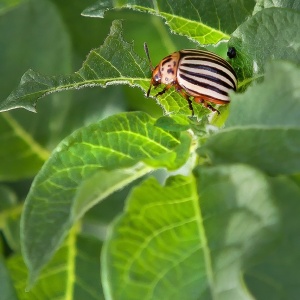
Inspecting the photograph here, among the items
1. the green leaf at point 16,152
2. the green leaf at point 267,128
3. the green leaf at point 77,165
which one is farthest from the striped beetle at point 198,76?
the green leaf at point 16,152

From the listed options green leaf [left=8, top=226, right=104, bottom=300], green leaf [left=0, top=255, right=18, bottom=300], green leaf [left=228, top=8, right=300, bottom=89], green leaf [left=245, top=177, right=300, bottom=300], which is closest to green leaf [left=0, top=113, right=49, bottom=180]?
green leaf [left=8, top=226, right=104, bottom=300]

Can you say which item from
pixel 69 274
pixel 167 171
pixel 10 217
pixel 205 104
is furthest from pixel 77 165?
pixel 10 217

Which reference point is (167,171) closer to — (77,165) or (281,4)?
(77,165)

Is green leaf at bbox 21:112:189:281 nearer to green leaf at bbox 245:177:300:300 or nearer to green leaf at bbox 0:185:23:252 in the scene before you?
green leaf at bbox 245:177:300:300

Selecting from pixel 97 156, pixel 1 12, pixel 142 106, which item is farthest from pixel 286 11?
pixel 1 12

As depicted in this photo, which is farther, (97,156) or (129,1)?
(129,1)

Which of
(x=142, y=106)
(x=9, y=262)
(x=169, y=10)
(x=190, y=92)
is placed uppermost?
(x=169, y=10)

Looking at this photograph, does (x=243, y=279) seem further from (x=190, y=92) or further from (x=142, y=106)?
(x=142, y=106)
